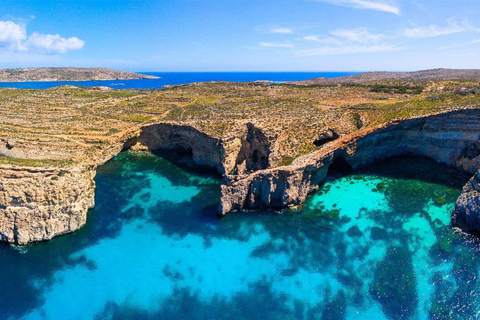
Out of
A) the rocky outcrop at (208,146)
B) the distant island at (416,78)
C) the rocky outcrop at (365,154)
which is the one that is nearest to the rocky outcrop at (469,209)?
the rocky outcrop at (365,154)

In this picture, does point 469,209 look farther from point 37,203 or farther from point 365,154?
point 37,203

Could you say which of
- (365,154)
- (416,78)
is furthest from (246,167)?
(416,78)

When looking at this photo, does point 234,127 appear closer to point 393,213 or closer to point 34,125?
point 393,213

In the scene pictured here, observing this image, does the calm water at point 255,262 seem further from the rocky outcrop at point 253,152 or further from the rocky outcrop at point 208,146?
the rocky outcrop at point 253,152

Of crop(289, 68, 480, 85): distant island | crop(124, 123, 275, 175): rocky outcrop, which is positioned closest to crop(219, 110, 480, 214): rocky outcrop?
crop(124, 123, 275, 175): rocky outcrop

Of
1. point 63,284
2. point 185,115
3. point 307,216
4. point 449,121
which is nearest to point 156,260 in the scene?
point 63,284

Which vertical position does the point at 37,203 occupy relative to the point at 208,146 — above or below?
below
